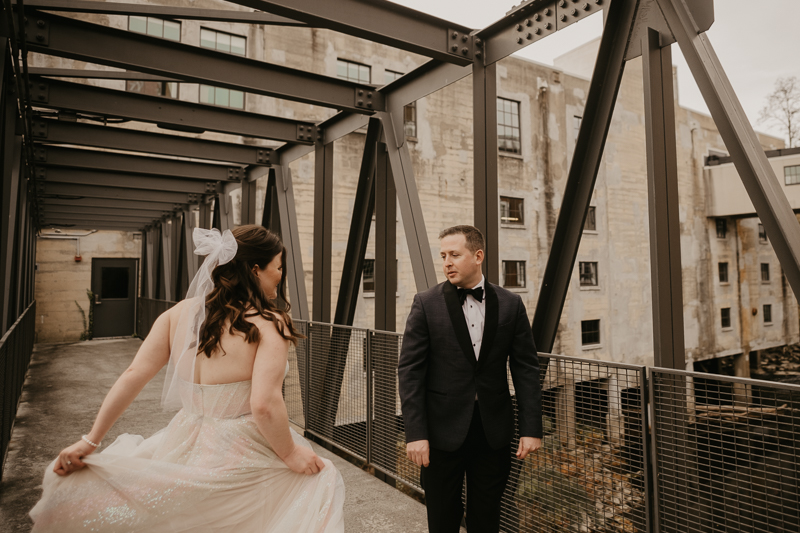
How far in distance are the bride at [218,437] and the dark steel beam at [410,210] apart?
2.62 metres

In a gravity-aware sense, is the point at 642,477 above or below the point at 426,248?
below

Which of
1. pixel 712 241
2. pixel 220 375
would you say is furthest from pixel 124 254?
pixel 712 241

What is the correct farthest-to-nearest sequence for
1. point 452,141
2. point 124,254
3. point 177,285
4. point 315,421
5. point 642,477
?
1. point 452,141
2. point 124,254
3. point 177,285
4. point 315,421
5. point 642,477

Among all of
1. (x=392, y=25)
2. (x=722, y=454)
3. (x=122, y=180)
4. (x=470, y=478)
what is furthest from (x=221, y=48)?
(x=722, y=454)

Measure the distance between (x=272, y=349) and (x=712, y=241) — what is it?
96.5 feet

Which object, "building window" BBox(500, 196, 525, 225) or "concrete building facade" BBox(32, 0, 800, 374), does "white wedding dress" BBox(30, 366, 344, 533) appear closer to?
"concrete building facade" BBox(32, 0, 800, 374)

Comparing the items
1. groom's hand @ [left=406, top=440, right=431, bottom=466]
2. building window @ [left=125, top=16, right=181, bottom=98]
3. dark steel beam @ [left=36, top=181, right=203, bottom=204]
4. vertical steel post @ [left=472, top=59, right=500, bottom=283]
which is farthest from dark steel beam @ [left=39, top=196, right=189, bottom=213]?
groom's hand @ [left=406, top=440, right=431, bottom=466]

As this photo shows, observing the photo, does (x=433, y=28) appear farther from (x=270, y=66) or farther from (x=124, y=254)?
(x=124, y=254)

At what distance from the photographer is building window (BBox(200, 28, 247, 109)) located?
15.5 metres

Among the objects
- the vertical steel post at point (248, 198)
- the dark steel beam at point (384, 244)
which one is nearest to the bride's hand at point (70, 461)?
the dark steel beam at point (384, 244)

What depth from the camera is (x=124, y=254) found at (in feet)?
61.3

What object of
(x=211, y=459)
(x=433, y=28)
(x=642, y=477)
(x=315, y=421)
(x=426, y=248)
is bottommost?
(x=315, y=421)

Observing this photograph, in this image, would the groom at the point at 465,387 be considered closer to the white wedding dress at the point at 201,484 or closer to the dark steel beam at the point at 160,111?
the white wedding dress at the point at 201,484

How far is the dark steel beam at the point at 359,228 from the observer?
18.8ft
